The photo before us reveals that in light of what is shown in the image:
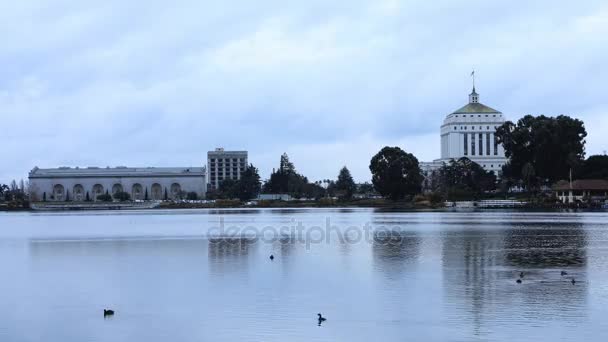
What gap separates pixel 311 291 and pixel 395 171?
88999 millimetres

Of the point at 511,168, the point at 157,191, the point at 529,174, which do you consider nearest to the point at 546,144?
the point at 529,174

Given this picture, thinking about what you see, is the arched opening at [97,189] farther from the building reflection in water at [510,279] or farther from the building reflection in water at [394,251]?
the building reflection in water at [510,279]

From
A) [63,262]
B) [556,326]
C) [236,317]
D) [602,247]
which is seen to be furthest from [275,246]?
[556,326]

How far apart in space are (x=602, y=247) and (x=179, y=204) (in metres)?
118

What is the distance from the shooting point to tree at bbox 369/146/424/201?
110 m

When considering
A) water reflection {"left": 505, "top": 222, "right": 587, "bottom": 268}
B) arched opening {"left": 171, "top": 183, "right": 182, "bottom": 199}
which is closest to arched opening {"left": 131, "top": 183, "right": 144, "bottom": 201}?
arched opening {"left": 171, "top": 183, "right": 182, "bottom": 199}

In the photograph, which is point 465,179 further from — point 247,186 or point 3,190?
point 3,190

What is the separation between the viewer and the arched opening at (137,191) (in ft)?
646

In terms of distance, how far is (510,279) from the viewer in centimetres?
2294

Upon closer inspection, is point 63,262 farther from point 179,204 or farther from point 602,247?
point 179,204

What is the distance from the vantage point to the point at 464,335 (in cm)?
1541

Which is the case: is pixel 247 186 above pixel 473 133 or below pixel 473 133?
below

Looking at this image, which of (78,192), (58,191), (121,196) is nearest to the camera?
(121,196)

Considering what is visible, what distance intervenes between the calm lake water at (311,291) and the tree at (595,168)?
227 ft
